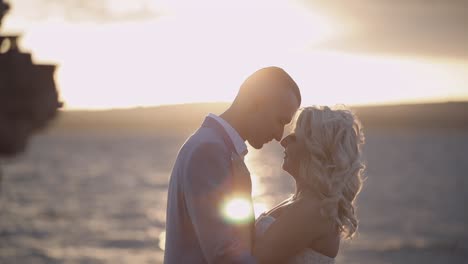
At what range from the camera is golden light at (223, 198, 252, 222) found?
3707 mm

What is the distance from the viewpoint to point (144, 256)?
33719 millimetres

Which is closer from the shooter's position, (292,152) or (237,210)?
(237,210)

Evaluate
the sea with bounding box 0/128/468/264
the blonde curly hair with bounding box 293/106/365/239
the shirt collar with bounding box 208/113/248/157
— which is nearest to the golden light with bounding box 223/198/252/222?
the shirt collar with bounding box 208/113/248/157

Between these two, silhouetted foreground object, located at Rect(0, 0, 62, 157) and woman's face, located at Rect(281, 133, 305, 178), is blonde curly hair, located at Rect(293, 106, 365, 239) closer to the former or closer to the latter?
woman's face, located at Rect(281, 133, 305, 178)

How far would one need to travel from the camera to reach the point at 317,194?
4.60 m

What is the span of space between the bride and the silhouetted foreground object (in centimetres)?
137

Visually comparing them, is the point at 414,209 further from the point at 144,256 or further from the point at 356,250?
the point at 144,256

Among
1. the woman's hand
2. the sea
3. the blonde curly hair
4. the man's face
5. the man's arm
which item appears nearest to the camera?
the man's arm

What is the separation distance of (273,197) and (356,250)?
30.9 m

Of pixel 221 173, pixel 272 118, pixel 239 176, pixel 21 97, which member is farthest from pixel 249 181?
pixel 21 97

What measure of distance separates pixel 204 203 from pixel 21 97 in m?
1.07

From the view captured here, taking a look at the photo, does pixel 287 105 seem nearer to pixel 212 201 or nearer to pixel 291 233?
pixel 212 201

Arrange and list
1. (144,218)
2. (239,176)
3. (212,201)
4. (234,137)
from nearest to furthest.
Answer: (212,201)
(239,176)
(234,137)
(144,218)

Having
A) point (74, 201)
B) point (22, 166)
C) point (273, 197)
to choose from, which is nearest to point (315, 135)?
point (74, 201)
